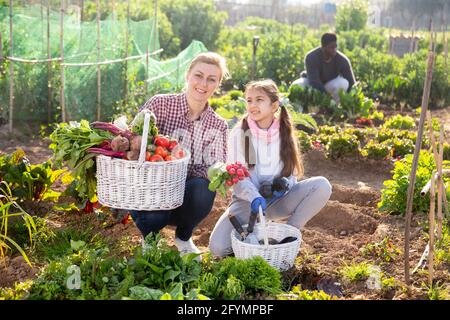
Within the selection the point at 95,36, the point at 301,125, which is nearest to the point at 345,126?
the point at 301,125

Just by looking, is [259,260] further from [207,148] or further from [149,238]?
[207,148]

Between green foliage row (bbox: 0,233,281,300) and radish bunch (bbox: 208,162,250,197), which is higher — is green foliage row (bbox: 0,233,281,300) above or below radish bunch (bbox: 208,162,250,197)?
below

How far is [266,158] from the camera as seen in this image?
4.04 metres

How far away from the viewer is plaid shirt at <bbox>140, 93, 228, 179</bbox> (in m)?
4.04

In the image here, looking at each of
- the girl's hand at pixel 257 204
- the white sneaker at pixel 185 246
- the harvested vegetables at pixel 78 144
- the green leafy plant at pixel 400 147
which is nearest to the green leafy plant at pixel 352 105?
the green leafy plant at pixel 400 147

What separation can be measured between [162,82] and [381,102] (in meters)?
3.92

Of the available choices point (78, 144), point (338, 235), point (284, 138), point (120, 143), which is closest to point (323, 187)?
point (284, 138)

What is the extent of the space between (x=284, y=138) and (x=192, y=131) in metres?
0.59

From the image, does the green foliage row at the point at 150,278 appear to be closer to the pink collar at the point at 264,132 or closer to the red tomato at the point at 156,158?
the red tomato at the point at 156,158

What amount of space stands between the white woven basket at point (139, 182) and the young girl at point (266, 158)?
1.63 ft

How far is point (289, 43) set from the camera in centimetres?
1195

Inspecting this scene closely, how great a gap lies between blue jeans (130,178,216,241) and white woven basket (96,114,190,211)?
0.22 m

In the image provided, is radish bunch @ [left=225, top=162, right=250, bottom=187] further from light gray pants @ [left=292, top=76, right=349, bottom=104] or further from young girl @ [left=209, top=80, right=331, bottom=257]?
light gray pants @ [left=292, top=76, right=349, bottom=104]

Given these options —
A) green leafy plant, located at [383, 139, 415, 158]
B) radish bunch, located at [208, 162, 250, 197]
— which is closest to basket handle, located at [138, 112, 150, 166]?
radish bunch, located at [208, 162, 250, 197]
